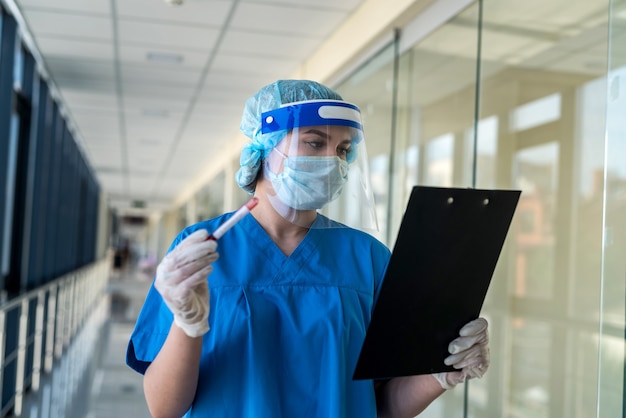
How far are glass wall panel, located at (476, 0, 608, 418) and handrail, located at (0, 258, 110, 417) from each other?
3.06 meters

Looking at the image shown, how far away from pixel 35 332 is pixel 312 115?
5186mm

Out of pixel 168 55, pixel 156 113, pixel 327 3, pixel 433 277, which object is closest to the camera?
pixel 433 277

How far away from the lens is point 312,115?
4.07 ft

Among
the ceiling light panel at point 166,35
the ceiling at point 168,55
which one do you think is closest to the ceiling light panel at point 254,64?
the ceiling at point 168,55

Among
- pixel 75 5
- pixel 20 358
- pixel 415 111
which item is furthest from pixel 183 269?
pixel 20 358

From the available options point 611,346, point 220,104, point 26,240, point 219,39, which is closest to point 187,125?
point 220,104

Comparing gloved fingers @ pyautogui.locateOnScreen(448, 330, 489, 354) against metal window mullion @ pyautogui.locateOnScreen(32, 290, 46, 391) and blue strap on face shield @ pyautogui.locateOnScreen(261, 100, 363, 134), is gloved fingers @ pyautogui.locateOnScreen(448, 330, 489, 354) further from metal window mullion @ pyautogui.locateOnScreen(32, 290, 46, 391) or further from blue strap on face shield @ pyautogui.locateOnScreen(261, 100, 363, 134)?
metal window mullion @ pyautogui.locateOnScreen(32, 290, 46, 391)

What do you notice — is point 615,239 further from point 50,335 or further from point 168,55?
point 50,335

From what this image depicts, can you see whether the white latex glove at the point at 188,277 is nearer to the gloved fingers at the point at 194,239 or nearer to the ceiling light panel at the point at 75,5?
the gloved fingers at the point at 194,239

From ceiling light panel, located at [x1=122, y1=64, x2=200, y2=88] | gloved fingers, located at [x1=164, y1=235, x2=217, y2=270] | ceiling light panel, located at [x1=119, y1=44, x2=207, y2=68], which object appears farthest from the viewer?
ceiling light panel, located at [x1=122, y1=64, x2=200, y2=88]

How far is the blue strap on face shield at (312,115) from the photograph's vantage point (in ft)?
4.07

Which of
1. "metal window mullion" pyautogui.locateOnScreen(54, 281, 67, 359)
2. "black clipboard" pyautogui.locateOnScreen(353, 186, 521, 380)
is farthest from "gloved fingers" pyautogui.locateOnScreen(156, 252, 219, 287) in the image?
"metal window mullion" pyautogui.locateOnScreen(54, 281, 67, 359)

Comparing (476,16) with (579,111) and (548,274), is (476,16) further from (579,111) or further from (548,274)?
(548,274)

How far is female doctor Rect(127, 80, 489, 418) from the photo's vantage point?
1222 millimetres
